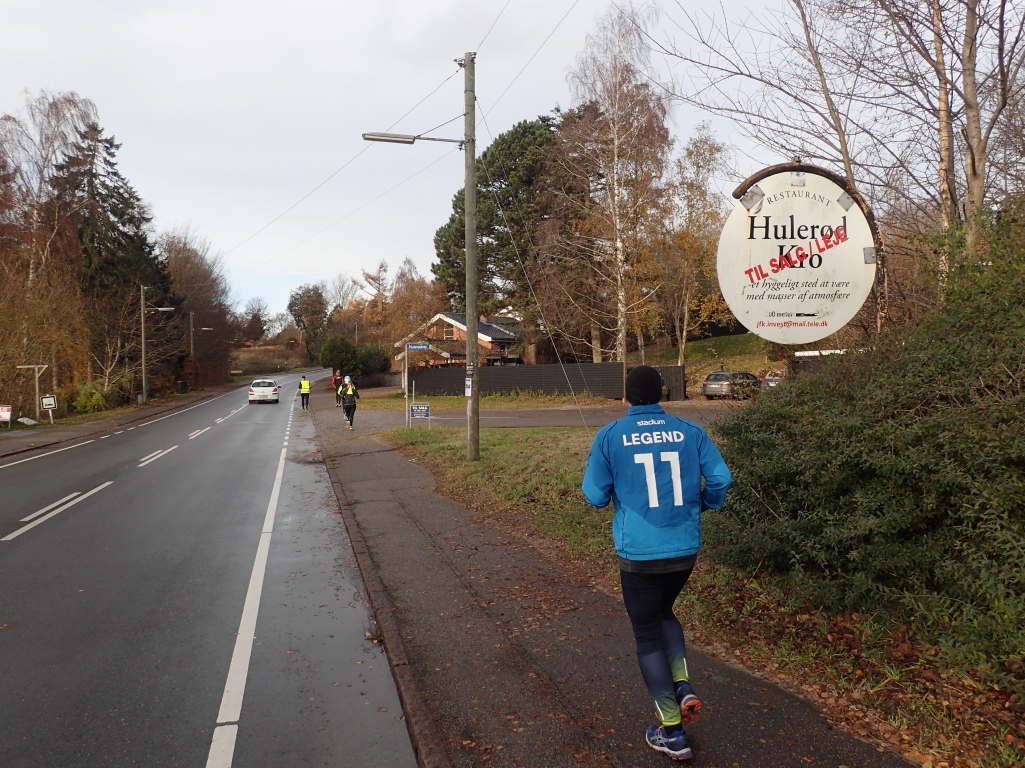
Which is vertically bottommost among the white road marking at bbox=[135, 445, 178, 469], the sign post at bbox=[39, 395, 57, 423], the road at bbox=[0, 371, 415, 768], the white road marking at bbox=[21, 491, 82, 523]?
the white road marking at bbox=[135, 445, 178, 469]

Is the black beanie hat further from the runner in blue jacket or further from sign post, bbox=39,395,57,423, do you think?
sign post, bbox=39,395,57,423

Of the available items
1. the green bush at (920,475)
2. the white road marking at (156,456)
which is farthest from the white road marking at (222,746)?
the white road marking at (156,456)

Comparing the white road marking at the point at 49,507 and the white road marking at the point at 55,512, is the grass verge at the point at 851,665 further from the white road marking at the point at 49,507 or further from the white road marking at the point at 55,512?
the white road marking at the point at 49,507

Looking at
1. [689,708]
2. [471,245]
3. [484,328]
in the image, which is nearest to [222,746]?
[689,708]

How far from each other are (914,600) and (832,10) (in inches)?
203

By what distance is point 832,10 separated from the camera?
6.29m

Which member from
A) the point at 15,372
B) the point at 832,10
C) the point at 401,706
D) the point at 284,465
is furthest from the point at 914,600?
the point at 15,372

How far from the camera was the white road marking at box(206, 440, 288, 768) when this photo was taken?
3.53 meters

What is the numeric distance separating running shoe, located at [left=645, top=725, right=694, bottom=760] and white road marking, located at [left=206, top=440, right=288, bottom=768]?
2.05 metres

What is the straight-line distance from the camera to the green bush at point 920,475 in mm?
3535

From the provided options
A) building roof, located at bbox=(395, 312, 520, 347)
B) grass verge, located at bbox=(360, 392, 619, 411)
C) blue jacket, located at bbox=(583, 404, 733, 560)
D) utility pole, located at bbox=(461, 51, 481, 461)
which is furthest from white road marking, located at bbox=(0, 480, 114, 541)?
building roof, located at bbox=(395, 312, 520, 347)

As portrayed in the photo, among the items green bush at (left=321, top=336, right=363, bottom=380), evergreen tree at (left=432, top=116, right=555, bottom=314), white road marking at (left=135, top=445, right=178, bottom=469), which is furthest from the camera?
green bush at (left=321, top=336, right=363, bottom=380)

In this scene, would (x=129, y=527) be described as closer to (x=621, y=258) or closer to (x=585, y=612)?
(x=585, y=612)

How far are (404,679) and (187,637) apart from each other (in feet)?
6.54
